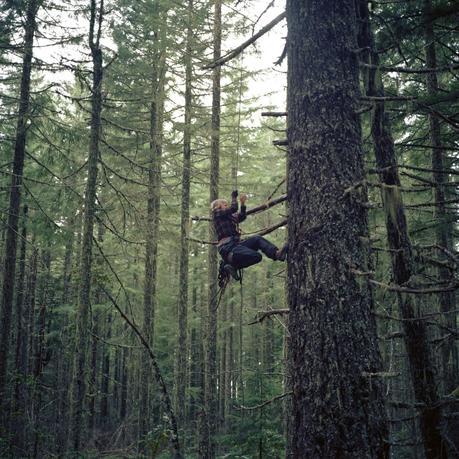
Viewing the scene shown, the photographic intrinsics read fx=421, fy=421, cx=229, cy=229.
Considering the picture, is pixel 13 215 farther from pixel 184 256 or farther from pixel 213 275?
pixel 213 275

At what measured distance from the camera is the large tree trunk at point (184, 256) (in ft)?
45.2

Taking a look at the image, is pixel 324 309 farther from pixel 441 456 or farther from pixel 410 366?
pixel 441 456

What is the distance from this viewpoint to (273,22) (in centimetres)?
378

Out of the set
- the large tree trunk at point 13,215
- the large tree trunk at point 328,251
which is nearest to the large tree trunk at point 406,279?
the large tree trunk at point 328,251

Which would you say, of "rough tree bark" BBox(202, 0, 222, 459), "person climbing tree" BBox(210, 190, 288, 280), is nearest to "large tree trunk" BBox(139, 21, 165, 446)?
"rough tree bark" BBox(202, 0, 222, 459)

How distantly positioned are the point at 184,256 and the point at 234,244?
8.04 m

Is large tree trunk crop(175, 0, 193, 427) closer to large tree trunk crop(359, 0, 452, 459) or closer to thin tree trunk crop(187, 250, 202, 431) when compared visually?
large tree trunk crop(359, 0, 452, 459)

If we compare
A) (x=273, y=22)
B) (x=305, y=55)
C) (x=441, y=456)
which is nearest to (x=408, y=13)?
(x=273, y=22)

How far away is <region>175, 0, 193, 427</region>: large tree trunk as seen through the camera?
45.2 feet

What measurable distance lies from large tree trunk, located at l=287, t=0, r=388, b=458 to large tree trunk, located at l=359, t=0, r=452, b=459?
0.49 m

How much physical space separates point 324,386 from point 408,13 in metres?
6.46

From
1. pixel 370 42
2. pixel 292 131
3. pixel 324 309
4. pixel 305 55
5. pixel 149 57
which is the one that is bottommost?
pixel 324 309

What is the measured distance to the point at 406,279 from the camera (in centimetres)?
383

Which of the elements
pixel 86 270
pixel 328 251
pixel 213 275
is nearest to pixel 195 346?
pixel 213 275
